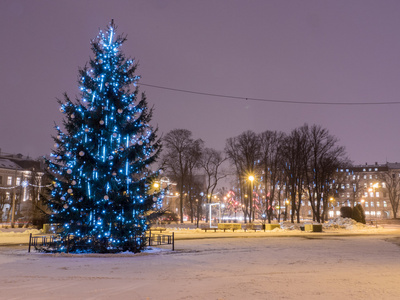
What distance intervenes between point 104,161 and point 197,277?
8187 mm

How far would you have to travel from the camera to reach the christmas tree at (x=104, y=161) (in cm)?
1681

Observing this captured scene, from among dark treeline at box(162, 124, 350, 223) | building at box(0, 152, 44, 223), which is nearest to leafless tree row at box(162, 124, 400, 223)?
dark treeline at box(162, 124, 350, 223)

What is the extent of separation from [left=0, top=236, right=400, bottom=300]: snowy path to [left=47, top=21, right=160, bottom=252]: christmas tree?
1.25 metres

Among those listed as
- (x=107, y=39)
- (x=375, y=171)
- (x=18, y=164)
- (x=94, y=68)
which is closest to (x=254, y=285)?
(x=94, y=68)

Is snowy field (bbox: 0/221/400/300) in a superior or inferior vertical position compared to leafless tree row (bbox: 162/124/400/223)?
inferior

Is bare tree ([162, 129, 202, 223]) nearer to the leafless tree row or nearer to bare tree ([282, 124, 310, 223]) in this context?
the leafless tree row

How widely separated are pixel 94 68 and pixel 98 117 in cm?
249

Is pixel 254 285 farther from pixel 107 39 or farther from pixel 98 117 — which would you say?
pixel 107 39

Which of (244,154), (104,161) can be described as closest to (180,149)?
(244,154)

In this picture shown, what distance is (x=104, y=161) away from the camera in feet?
57.0

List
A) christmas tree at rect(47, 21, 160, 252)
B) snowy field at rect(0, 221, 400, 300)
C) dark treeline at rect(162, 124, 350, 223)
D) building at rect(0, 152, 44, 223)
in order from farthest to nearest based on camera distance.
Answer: building at rect(0, 152, 44, 223) < dark treeline at rect(162, 124, 350, 223) < christmas tree at rect(47, 21, 160, 252) < snowy field at rect(0, 221, 400, 300)

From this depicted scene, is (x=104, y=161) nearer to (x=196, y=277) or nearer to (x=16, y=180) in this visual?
(x=196, y=277)

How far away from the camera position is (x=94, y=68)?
59.5ft

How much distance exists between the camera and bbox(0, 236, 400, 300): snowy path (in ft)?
28.9
